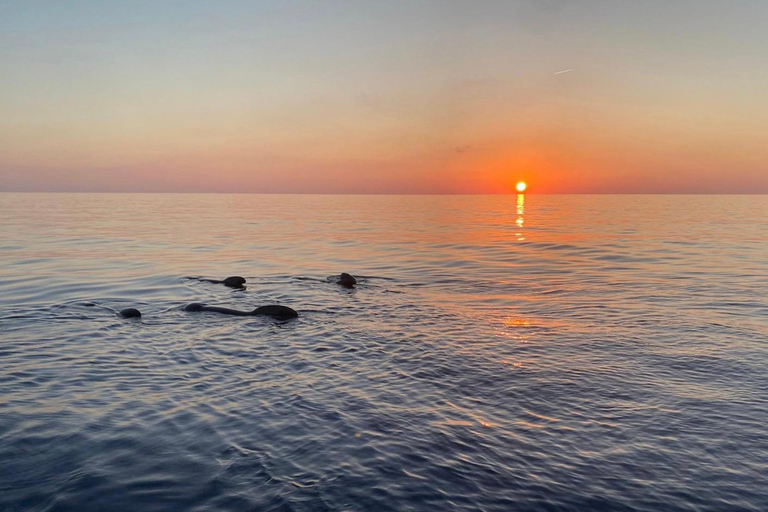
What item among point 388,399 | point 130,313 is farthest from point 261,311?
point 388,399

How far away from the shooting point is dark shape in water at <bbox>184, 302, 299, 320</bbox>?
18562 mm

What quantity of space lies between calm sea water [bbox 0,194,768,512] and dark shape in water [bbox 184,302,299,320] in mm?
492

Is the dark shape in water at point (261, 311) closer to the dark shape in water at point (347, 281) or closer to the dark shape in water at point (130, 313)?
the dark shape in water at point (130, 313)

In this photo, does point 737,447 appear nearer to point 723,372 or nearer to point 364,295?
point 723,372

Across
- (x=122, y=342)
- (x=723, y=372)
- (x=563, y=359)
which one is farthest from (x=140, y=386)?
(x=723, y=372)

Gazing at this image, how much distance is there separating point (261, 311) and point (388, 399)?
9.16 metres

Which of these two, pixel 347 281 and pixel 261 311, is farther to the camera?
pixel 347 281

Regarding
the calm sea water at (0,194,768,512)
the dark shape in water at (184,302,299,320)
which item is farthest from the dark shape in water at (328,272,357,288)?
the dark shape in water at (184,302,299,320)

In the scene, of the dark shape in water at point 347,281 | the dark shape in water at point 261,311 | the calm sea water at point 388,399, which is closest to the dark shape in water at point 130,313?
the calm sea water at point 388,399

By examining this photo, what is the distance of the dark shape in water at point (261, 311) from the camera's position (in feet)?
60.9

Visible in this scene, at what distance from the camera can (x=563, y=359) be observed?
13.5 meters

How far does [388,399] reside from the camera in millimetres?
10875

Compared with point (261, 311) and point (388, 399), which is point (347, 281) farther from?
point (388, 399)

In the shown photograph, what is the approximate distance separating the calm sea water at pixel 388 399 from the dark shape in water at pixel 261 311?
49 cm
